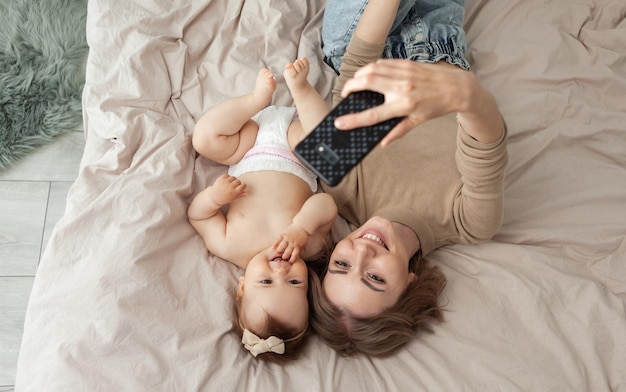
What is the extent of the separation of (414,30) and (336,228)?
0.52 m

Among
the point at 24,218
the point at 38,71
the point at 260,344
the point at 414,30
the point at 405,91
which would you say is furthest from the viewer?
the point at 38,71

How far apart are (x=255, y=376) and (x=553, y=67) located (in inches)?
40.8

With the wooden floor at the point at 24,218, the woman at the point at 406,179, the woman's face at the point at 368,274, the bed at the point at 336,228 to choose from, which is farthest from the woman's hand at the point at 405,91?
the wooden floor at the point at 24,218

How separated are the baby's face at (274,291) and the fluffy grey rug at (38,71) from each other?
0.84m

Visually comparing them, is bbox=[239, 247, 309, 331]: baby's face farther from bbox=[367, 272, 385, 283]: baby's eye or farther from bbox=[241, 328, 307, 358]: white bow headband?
bbox=[367, 272, 385, 283]: baby's eye

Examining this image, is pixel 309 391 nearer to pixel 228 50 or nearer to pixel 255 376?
pixel 255 376

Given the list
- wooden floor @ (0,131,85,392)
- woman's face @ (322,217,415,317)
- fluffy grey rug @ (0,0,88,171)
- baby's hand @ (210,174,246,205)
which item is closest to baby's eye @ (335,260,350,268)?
woman's face @ (322,217,415,317)

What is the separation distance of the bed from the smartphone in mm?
450

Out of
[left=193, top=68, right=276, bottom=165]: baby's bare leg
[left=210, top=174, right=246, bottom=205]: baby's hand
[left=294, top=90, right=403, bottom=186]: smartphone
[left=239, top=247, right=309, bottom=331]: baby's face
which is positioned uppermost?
[left=294, top=90, right=403, bottom=186]: smartphone

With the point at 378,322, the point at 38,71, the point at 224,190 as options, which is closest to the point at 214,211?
the point at 224,190

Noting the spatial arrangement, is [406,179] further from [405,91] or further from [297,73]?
[405,91]

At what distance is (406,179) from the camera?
1.27m

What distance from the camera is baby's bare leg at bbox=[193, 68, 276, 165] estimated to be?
1.22 m

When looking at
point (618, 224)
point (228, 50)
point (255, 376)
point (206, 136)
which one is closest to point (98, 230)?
point (206, 136)
